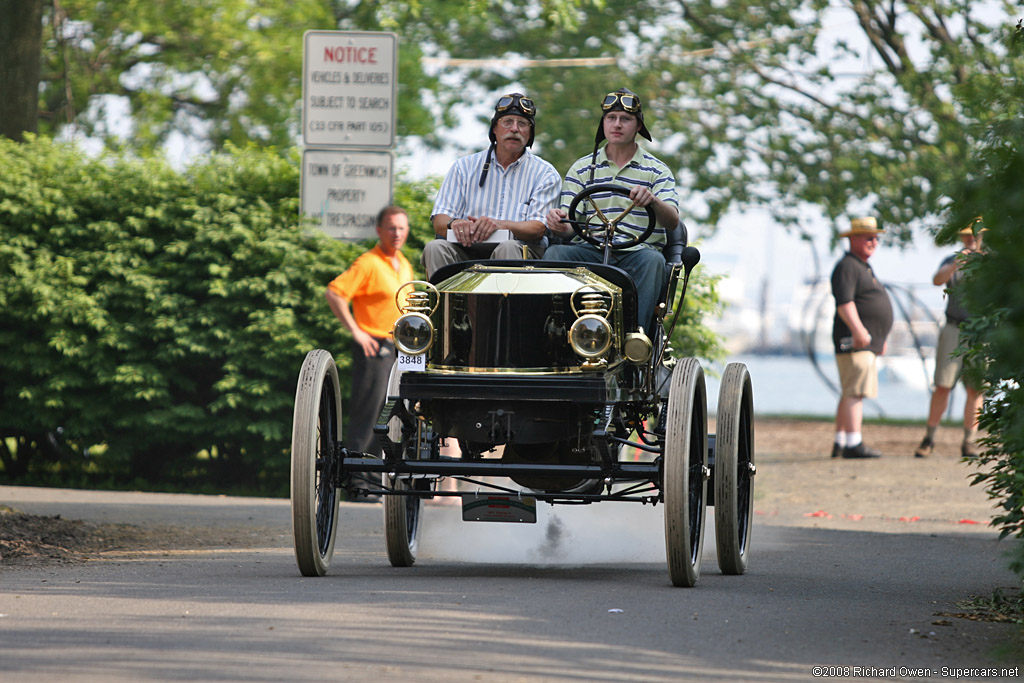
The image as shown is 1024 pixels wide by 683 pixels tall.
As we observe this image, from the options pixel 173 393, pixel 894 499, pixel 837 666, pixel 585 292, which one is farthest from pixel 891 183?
pixel 837 666

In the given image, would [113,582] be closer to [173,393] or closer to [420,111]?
[173,393]

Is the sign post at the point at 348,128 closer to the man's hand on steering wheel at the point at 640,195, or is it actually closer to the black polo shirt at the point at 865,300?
the man's hand on steering wheel at the point at 640,195

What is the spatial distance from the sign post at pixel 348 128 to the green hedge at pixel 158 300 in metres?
0.49

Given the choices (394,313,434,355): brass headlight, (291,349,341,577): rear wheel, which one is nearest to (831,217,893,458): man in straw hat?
(291,349,341,577): rear wheel

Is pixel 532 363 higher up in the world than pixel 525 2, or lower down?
lower down

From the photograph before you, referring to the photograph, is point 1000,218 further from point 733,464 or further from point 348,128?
point 348,128

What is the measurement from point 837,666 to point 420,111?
73.3ft

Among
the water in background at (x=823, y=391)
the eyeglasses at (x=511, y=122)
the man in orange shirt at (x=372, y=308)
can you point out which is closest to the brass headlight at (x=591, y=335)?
the eyeglasses at (x=511, y=122)

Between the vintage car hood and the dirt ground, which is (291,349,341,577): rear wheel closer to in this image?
the vintage car hood

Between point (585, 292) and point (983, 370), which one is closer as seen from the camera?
point (983, 370)

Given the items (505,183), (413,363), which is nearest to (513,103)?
(505,183)

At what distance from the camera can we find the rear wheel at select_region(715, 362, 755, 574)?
7016mm

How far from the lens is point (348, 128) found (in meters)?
11.4

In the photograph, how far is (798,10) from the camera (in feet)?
78.2
